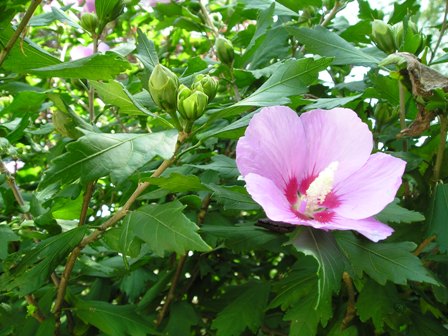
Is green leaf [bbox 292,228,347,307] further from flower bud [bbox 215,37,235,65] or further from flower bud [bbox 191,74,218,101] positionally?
flower bud [bbox 215,37,235,65]

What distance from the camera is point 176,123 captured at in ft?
2.63

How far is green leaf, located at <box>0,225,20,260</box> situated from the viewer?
0.93 m

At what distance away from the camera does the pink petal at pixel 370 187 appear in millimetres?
707

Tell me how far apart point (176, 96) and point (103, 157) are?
0.44 ft

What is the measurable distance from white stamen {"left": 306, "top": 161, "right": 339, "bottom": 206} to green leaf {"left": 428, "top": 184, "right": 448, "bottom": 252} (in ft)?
0.79

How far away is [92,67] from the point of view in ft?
2.75

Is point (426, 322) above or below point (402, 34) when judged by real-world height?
below

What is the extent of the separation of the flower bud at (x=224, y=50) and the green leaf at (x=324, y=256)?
55 cm

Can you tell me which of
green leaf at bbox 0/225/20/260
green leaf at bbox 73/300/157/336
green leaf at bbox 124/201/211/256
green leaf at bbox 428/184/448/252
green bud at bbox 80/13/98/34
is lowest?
green leaf at bbox 73/300/157/336

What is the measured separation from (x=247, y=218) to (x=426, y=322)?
0.46 meters

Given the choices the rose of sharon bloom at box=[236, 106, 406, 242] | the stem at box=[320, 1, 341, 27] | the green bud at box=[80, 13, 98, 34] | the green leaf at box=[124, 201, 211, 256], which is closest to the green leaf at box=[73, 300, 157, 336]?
the green leaf at box=[124, 201, 211, 256]

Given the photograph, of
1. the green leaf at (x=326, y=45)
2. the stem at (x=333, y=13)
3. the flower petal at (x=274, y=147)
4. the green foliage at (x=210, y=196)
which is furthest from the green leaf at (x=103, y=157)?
the stem at (x=333, y=13)

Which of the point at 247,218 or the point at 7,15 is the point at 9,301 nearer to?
the point at 247,218

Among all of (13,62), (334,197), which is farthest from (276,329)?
(13,62)
